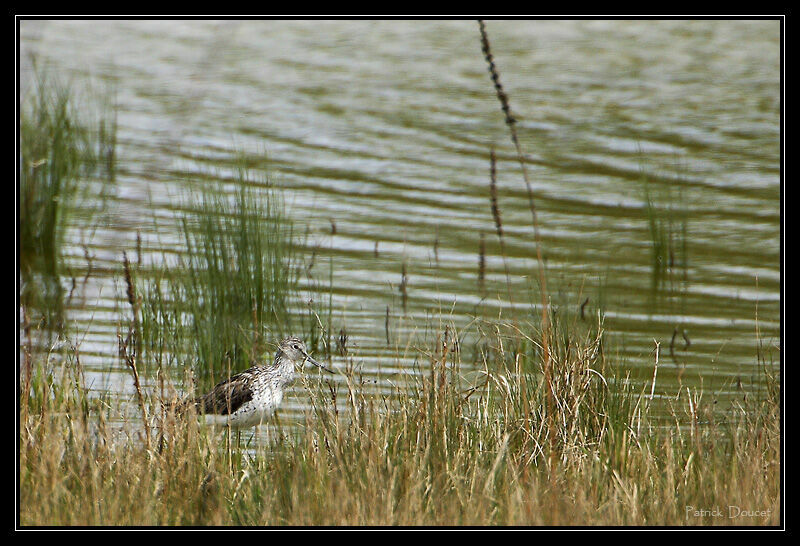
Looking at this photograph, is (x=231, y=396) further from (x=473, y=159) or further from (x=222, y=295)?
(x=473, y=159)

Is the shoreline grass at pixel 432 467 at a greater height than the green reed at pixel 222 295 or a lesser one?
lesser

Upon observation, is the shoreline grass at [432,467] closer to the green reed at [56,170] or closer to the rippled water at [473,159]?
the rippled water at [473,159]

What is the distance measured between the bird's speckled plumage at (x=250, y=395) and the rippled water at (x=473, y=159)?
0.67ft

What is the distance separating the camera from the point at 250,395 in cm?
552

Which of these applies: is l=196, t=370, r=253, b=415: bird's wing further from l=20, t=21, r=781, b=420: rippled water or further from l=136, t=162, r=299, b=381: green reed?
l=136, t=162, r=299, b=381: green reed

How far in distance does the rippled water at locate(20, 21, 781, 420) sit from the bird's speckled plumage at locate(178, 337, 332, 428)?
8.1 inches

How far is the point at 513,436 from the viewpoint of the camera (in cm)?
454

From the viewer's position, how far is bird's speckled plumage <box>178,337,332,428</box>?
547 cm

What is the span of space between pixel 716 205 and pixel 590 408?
588 centimetres

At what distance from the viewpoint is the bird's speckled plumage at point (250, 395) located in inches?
215

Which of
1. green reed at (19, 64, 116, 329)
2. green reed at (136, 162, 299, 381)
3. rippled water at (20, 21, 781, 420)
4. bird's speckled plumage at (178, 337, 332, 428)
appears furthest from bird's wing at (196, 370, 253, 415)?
green reed at (19, 64, 116, 329)

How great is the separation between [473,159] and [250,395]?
6.24m

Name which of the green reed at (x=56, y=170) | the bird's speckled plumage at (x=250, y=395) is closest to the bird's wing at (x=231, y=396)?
the bird's speckled plumage at (x=250, y=395)

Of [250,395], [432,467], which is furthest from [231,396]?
[432,467]
